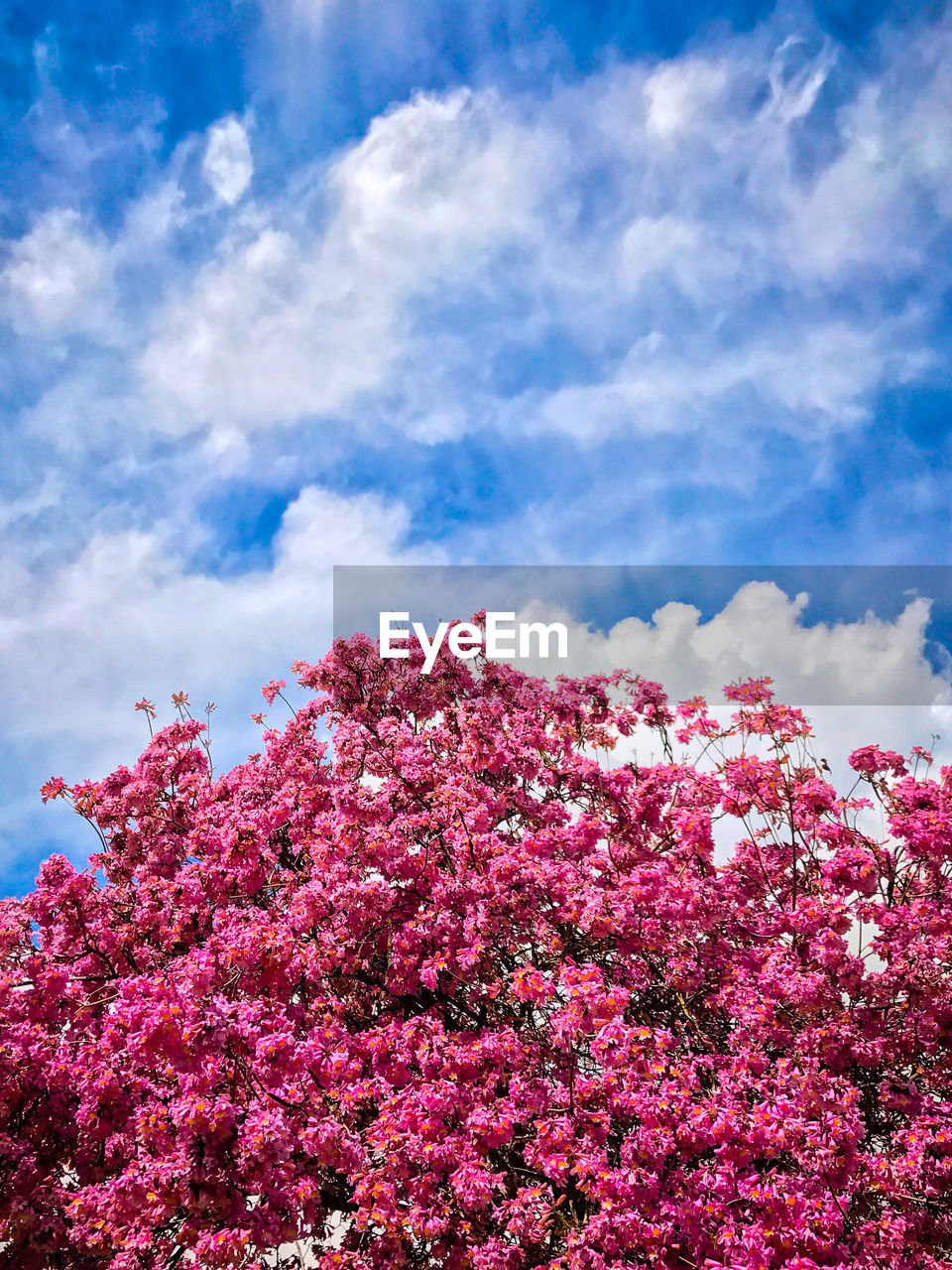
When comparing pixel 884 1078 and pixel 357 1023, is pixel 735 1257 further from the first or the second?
pixel 357 1023

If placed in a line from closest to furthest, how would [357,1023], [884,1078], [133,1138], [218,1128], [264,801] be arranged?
1. [218,1128]
2. [133,1138]
3. [884,1078]
4. [357,1023]
5. [264,801]

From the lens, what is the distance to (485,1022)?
30.9ft

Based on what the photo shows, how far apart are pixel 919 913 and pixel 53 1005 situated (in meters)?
10.1

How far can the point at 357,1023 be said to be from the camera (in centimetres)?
938

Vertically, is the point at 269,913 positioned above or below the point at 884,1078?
above

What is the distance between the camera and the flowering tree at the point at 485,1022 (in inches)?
275

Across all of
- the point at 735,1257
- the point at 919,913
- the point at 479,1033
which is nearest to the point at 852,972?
the point at 919,913

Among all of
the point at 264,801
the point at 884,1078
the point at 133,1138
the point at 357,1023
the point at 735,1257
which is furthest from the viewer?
the point at 264,801

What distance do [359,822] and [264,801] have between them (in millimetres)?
2499

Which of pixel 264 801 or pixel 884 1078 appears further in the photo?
pixel 264 801

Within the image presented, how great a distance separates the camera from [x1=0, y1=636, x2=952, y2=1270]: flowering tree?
7.00 m

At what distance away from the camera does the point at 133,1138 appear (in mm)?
7668

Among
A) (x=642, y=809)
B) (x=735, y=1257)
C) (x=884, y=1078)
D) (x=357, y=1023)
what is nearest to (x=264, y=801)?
(x=357, y=1023)

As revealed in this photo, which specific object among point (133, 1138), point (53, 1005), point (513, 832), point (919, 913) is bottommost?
point (133, 1138)
